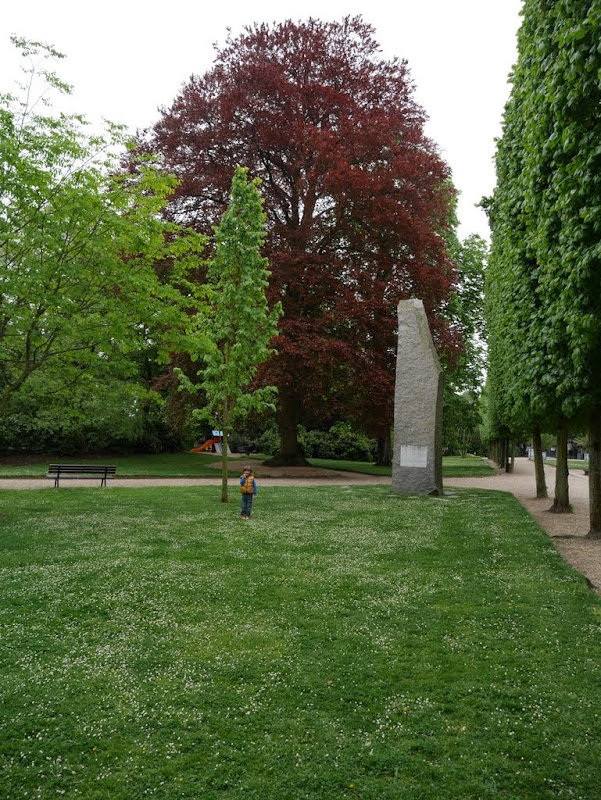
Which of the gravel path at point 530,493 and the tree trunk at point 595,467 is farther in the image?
the tree trunk at point 595,467

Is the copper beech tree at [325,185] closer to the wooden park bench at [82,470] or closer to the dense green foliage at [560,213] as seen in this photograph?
the wooden park bench at [82,470]

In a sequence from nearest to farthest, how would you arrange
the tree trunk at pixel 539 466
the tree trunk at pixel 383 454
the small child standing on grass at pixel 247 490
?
the small child standing on grass at pixel 247 490 < the tree trunk at pixel 539 466 < the tree trunk at pixel 383 454

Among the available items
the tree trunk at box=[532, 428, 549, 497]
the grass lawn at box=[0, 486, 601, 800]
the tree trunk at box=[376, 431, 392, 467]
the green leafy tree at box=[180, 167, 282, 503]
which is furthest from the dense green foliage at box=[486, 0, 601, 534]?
the tree trunk at box=[376, 431, 392, 467]

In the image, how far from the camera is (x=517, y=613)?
7191 mm

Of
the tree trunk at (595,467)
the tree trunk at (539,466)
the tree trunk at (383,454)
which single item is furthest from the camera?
the tree trunk at (383,454)

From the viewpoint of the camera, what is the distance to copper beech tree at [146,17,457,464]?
1036 inches

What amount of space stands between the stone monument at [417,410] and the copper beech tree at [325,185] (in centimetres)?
463

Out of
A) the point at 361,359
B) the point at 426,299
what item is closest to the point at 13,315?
the point at 361,359

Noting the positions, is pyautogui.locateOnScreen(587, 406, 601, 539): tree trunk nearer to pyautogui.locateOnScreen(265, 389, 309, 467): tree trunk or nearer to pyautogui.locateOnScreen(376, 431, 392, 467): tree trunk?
pyautogui.locateOnScreen(265, 389, 309, 467): tree trunk

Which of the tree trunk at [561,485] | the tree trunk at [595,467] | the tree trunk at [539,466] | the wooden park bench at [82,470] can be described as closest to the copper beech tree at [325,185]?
the tree trunk at [539,466]

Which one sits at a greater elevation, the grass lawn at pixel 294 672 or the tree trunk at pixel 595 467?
the tree trunk at pixel 595 467

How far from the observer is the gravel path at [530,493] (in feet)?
37.4

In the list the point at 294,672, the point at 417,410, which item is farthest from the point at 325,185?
the point at 294,672

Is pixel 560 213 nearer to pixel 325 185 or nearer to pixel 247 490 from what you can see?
pixel 247 490
